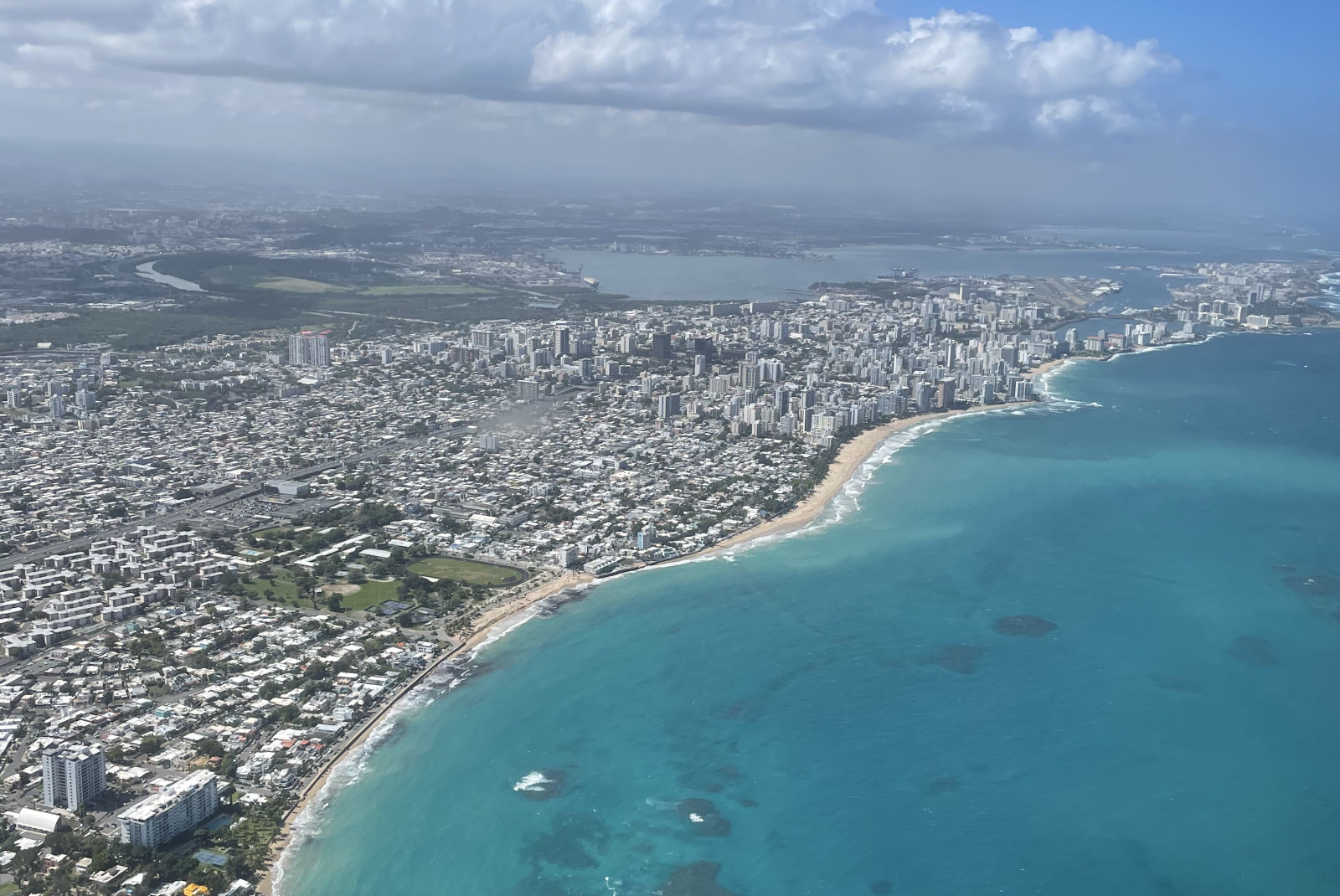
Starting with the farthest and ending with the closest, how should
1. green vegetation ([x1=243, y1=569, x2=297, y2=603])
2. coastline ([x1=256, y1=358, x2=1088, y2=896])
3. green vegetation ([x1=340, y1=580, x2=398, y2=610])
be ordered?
green vegetation ([x1=243, y1=569, x2=297, y2=603]) → green vegetation ([x1=340, y1=580, x2=398, y2=610]) → coastline ([x1=256, y1=358, x2=1088, y2=896])

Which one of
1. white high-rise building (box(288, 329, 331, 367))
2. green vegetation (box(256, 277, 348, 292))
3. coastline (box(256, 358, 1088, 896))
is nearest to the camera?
coastline (box(256, 358, 1088, 896))

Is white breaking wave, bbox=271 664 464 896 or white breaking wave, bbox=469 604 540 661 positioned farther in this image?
white breaking wave, bbox=469 604 540 661

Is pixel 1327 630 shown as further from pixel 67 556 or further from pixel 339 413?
pixel 339 413

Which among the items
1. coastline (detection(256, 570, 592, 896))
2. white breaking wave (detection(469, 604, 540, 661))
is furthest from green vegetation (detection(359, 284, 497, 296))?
white breaking wave (detection(469, 604, 540, 661))

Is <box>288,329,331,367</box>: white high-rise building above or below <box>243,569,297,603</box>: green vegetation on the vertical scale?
above

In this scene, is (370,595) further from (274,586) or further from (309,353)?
(309,353)

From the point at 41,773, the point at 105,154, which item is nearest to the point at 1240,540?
the point at 41,773

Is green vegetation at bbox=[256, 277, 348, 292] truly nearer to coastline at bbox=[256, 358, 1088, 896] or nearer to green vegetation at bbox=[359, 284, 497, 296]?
green vegetation at bbox=[359, 284, 497, 296]
